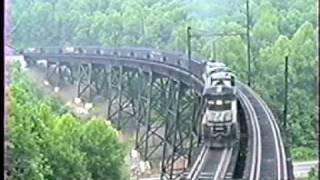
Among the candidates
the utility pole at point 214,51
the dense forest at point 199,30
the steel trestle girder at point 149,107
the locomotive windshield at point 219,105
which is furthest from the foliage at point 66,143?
the utility pole at point 214,51

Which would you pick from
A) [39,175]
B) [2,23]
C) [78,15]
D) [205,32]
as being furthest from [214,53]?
[2,23]

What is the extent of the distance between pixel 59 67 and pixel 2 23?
85 cm

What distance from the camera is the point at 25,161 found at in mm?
1408

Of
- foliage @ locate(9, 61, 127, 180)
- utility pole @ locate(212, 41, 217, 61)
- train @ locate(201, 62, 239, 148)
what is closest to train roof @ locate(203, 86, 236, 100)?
train @ locate(201, 62, 239, 148)

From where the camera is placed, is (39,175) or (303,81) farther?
(39,175)

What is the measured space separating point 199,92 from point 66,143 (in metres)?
0.47

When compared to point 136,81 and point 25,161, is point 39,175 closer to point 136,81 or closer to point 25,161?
point 25,161

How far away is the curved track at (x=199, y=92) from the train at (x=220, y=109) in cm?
Answer: 3

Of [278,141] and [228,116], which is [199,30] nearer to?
[228,116]

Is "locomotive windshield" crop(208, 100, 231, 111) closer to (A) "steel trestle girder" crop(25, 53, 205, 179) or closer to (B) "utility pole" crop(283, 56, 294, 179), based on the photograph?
(A) "steel trestle girder" crop(25, 53, 205, 179)

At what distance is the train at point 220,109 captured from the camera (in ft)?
5.53

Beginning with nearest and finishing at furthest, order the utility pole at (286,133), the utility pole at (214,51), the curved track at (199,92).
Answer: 1. the utility pole at (286,133)
2. the curved track at (199,92)
3. the utility pole at (214,51)

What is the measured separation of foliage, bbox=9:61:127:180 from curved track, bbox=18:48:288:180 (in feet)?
0.50

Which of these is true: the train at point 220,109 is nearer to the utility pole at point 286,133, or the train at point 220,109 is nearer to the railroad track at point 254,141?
the railroad track at point 254,141
